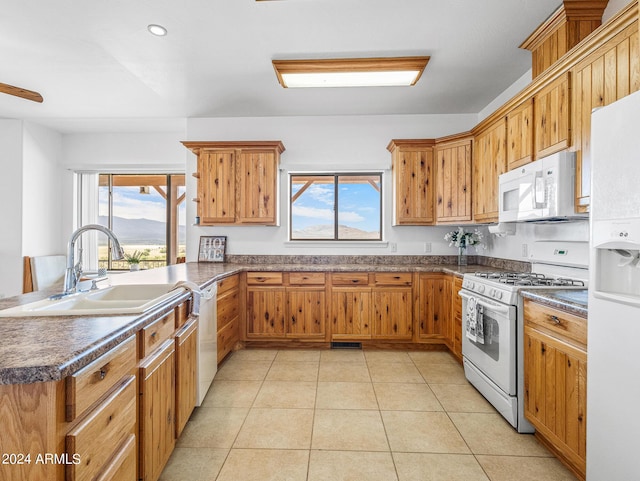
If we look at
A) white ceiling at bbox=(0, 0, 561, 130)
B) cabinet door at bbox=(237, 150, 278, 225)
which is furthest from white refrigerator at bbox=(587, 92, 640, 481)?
cabinet door at bbox=(237, 150, 278, 225)

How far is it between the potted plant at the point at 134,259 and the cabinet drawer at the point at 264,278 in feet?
8.25

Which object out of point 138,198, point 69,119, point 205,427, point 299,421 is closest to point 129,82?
point 69,119

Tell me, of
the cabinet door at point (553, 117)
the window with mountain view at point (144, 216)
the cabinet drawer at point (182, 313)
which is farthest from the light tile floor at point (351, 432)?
the window with mountain view at point (144, 216)

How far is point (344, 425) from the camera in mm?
2139

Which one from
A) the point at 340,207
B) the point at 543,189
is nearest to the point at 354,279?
the point at 340,207

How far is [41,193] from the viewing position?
176 inches

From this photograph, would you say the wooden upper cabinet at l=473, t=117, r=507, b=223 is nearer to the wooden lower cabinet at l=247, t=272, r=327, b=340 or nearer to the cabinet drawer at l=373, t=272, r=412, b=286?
the cabinet drawer at l=373, t=272, r=412, b=286

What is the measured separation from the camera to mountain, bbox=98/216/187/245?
16.9 feet

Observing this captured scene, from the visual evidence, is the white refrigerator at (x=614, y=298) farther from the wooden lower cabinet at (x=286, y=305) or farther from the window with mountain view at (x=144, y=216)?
the window with mountain view at (x=144, y=216)

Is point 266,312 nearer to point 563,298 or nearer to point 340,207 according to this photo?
point 340,207

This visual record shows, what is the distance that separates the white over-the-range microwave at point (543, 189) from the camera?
2.03 meters

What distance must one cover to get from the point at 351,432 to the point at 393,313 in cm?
164

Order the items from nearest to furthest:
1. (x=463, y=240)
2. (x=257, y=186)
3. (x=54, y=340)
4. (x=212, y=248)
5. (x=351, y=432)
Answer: (x=54, y=340)
(x=351, y=432)
(x=463, y=240)
(x=257, y=186)
(x=212, y=248)

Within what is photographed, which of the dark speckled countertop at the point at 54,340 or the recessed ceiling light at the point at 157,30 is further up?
the recessed ceiling light at the point at 157,30
